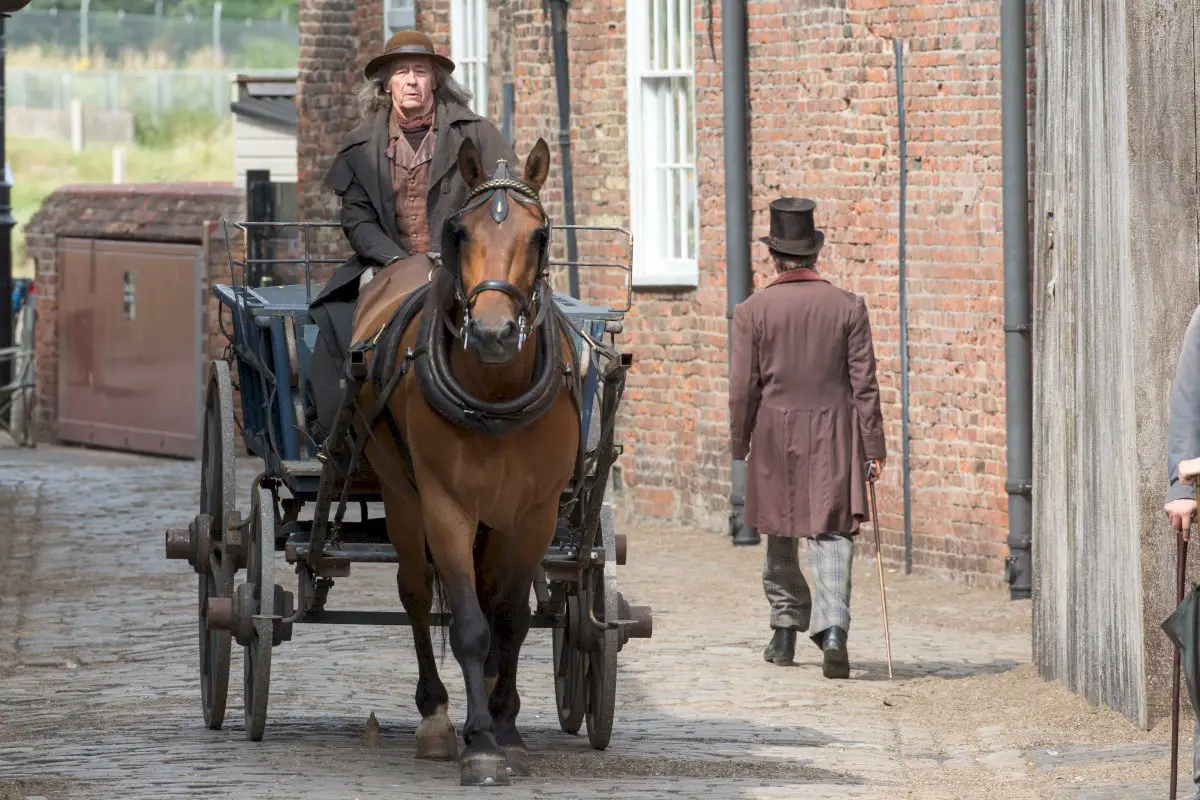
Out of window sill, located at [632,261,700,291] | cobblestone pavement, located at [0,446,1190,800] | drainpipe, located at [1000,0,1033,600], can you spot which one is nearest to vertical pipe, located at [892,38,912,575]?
cobblestone pavement, located at [0,446,1190,800]

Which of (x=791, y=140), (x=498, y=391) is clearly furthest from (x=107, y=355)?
(x=498, y=391)

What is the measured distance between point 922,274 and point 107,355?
14347 millimetres

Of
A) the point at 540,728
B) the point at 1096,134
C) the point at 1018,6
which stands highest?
the point at 1018,6

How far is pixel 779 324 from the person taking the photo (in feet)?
37.1

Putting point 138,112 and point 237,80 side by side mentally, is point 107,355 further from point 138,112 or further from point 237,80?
point 138,112

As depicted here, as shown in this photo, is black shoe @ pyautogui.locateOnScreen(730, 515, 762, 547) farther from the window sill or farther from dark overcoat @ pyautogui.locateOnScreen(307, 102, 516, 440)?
dark overcoat @ pyautogui.locateOnScreen(307, 102, 516, 440)

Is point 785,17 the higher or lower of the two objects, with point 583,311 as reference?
higher

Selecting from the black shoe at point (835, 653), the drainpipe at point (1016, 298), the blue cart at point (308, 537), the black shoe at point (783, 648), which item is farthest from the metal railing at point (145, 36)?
the blue cart at point (308, 537)

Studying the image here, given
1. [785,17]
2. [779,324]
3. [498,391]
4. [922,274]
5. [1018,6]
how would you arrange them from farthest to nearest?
[785,17], [922,274], [1018,6], [779,324], [498,391]

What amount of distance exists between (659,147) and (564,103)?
0.90m

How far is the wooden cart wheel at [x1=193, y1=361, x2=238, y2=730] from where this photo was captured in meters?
9.18

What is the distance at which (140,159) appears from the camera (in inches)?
2206

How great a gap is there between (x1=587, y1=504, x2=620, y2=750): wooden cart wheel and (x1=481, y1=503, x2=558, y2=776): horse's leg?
305 millimetres

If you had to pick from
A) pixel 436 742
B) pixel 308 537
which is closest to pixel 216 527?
pixel 308 537
